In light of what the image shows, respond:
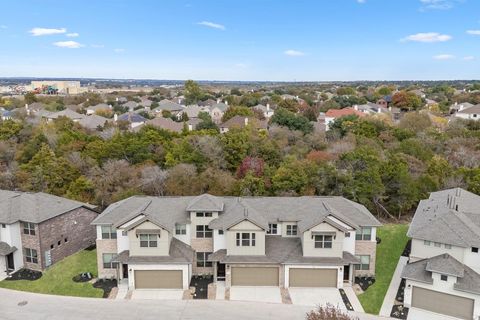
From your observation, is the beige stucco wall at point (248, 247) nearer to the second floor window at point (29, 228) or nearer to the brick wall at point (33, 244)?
the brick wall at point (33, 244)

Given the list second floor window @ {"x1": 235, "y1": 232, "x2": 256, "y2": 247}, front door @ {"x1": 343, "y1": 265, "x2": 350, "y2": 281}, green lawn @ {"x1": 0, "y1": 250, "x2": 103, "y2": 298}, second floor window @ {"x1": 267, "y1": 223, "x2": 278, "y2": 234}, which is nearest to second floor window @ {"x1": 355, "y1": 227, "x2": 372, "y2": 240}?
front door @ {"x1": 343, "y1": 265, "x2": 350, "y2": 281}

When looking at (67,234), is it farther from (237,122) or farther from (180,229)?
(237,122)

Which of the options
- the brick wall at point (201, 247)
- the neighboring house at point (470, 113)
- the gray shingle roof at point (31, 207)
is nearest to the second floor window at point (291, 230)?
the brick wall at point (201, 247)

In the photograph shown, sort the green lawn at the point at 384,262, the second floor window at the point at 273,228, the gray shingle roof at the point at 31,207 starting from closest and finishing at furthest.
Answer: the green lawn at the point at 384,262, the second floor window at the point at 273,228, the gray shingle roof at the point at 31,207

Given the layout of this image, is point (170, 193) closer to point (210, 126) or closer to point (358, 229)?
point (358, 229)

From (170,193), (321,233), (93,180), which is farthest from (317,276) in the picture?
(93,180)

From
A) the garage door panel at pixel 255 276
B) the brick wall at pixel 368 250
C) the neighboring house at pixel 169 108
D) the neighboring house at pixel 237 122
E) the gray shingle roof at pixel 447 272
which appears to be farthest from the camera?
the neighboring house at pixel 169 108

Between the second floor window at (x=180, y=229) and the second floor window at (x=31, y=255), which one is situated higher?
the second floor window at (x=180, y=229)

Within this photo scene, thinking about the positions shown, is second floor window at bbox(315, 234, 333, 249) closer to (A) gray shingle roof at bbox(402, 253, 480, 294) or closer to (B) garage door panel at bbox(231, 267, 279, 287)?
(B) garage door panel at bbox(231, 267, 279, 287)
